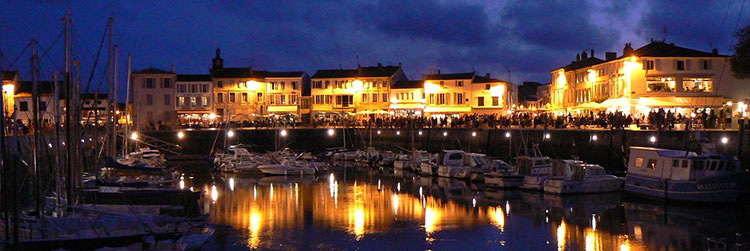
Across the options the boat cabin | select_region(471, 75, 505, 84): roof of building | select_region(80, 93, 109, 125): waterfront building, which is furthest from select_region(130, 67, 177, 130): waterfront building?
the boat cabin

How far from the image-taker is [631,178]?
3931 cm

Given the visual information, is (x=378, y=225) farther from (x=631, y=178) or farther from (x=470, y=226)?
(x=631, y=178)

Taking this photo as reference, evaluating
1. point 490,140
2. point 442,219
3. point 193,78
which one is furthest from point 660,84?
point 193,78

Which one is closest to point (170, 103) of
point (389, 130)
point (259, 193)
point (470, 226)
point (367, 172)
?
point (389, 130)

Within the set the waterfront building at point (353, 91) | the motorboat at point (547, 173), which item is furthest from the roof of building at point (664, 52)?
the waterfront building at point (353, 91)

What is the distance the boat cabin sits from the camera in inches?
1375

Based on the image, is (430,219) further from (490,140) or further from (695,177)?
(490,140)

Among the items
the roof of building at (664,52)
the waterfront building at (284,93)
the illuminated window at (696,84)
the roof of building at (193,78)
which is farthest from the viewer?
the waterfront building at (284,93)

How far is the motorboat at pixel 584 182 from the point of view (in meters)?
40.8

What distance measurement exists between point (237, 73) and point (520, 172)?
66454 millimetres

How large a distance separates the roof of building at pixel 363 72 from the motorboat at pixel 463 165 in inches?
1796

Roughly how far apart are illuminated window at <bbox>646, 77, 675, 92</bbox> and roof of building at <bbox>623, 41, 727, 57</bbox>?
223 centimetres

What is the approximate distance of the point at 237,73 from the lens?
10412 centimetres

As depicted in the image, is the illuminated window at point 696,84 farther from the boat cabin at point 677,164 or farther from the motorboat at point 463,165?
the boat cabin at point 677,164
